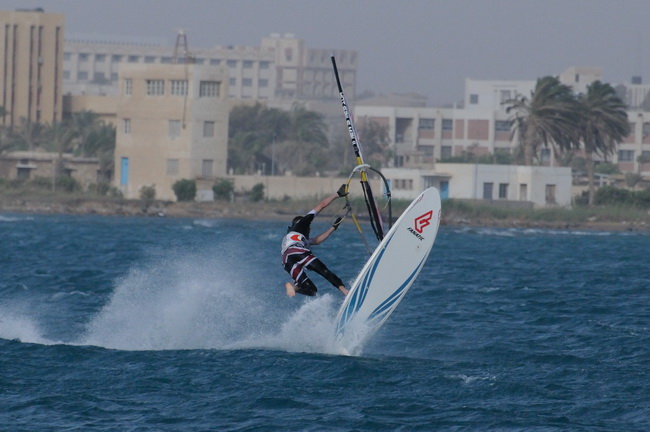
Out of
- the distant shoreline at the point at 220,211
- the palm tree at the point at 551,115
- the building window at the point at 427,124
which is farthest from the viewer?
the building window at the point at 427,124

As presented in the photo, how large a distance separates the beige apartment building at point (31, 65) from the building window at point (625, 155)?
159 ft

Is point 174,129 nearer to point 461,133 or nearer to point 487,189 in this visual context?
point 487,189

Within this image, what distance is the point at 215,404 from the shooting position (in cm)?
1355

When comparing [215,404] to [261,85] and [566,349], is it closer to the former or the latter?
[566,349]

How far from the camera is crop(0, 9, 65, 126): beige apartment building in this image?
303 ft

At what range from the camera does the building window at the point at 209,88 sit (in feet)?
226

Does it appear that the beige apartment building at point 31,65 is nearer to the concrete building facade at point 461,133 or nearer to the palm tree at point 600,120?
the concrete building facade at point 461,133

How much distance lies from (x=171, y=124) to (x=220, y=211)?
6.17 m

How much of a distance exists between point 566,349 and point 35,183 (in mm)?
58063

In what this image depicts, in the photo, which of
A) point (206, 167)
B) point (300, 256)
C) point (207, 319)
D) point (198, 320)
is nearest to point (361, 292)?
point (300, 256)

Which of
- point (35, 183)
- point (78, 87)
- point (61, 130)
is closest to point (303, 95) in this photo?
point (78, 87)

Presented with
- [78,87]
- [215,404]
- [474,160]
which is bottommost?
[215,404]

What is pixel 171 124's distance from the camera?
68.6 m

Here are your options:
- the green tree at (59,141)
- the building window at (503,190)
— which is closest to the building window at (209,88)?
the green tree at (59,141)
